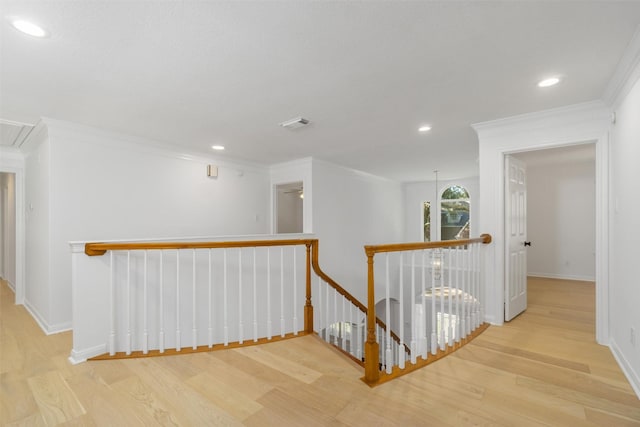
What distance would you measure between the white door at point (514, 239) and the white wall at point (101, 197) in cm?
429

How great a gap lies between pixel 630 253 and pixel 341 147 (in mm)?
3353

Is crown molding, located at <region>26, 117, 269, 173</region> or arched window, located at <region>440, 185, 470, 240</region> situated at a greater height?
crown molding, located at <region>26, 117, 269, 173</region>

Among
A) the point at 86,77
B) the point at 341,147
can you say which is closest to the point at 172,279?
the point at 86,77

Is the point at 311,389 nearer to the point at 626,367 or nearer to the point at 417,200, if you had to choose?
the point at 626,367

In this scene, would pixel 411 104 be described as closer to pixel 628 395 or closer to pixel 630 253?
pixel 630 253

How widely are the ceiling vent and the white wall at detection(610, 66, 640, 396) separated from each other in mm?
2710

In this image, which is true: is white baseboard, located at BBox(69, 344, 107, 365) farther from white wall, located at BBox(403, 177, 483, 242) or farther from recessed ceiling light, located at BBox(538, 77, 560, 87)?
white wall, located at BBox(403, 177, 483, 242)

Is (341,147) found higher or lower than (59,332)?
higher

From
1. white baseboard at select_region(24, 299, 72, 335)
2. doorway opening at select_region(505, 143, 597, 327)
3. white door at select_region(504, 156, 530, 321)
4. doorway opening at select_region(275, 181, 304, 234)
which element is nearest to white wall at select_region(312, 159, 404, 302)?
doorway opening at select_region(275, 181, 304, 234)

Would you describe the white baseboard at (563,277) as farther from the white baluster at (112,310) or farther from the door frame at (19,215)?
the door frame at (19,215)

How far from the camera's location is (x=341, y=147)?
4473mm

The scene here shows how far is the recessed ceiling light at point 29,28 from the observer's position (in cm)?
167

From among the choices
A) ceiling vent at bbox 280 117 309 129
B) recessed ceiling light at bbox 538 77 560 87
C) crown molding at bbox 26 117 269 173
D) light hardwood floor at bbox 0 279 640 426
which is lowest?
light hardwood floor at bbox 0 279 640 426

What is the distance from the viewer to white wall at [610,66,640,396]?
200cm
